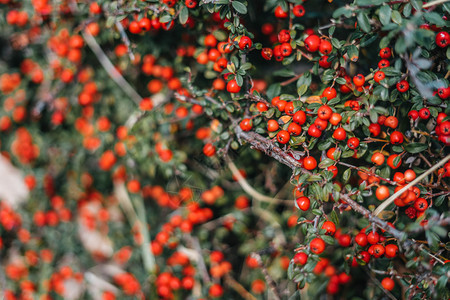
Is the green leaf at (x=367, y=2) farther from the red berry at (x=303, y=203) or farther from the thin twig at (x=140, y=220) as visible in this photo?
the thin twig at (x=140, y=220)

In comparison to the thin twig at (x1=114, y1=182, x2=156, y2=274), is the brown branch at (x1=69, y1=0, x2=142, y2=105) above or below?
above

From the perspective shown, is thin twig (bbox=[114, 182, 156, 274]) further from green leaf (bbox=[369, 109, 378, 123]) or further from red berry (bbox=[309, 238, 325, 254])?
green leaf (bbox=[369, 109, 378, 123])

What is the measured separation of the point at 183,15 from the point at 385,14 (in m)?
1.09

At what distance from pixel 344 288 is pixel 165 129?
1.92 m

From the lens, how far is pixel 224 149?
2.19 m

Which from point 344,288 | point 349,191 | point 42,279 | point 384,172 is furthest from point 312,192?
point 42,279

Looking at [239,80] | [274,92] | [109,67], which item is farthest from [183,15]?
[109,67]

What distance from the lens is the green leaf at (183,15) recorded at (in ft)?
6.49

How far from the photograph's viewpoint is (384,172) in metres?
1.81

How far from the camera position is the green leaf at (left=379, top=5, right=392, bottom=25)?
4.88 ft

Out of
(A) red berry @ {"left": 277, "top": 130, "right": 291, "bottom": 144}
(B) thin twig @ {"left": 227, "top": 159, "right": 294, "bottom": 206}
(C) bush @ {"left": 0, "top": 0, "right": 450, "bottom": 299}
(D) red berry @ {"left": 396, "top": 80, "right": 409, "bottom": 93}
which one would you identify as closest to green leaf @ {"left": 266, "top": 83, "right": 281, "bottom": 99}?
(C) bush @ {"left": 0, "top": 0, "right": 450, "bottom": 299}

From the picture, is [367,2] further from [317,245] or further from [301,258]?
[301,258]

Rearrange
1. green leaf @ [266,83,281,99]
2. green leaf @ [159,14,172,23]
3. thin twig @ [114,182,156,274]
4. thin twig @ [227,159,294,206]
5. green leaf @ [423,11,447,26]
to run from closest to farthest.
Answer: green leaf @ [423,11,447,26] < green leaf @ [159,14,172,23] < green leaf @ [266,83,281,99] < thin twig @ [227,159,294,206] < thin twig @ [114,182,156,274]

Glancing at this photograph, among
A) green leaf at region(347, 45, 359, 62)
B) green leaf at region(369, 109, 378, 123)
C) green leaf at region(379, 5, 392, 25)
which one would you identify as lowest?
green leaf at region(369, 109, 378, 123)
